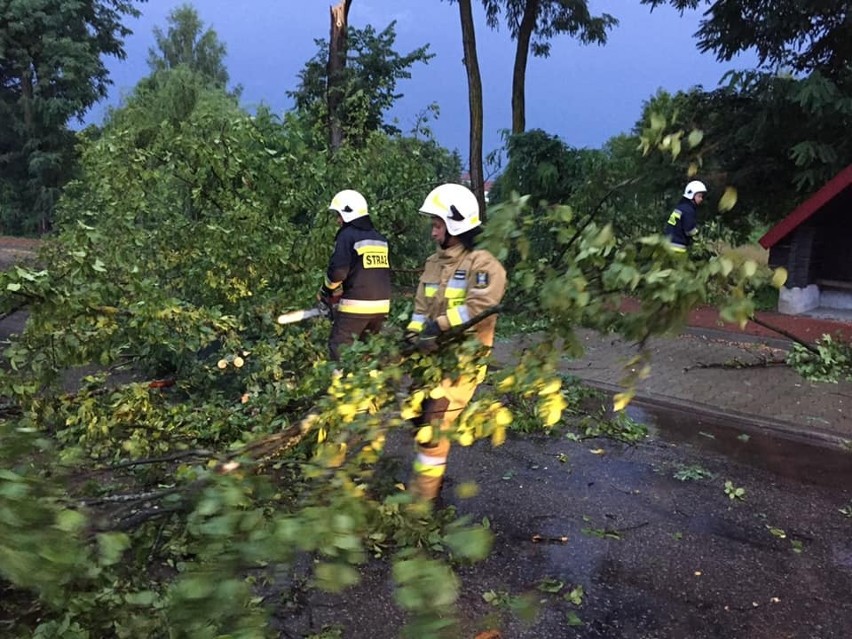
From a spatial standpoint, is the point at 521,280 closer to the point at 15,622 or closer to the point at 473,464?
the point at 15,622

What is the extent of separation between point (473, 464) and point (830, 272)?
7.21 meters

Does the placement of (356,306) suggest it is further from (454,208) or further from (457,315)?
(457,315)

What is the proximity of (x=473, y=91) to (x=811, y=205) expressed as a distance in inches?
307

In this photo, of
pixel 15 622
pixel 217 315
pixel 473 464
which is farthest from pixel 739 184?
pixel 15 622

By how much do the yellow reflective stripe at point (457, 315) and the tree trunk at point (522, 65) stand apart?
45.9 feet

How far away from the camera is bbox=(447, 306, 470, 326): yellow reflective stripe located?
3.18 meters

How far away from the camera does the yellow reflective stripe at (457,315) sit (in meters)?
3.18

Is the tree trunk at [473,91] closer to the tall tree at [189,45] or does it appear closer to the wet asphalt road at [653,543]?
the wet asphalt road at [653,543]

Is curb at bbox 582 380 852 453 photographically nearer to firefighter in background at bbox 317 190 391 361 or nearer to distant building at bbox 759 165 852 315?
Answer: firefighter in background at bbox 317 190 391 361

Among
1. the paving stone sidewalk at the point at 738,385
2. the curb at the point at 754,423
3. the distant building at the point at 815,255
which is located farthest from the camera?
the distant building at the point at 815,255

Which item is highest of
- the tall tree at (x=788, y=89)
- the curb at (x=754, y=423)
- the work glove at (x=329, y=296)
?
the tall tree at (x=788, y=89)

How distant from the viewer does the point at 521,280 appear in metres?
2.32

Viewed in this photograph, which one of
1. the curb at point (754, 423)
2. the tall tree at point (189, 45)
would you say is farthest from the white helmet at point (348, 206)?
the tall tree at point (189, 45)

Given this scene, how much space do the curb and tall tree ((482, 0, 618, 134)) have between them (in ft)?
34.4
